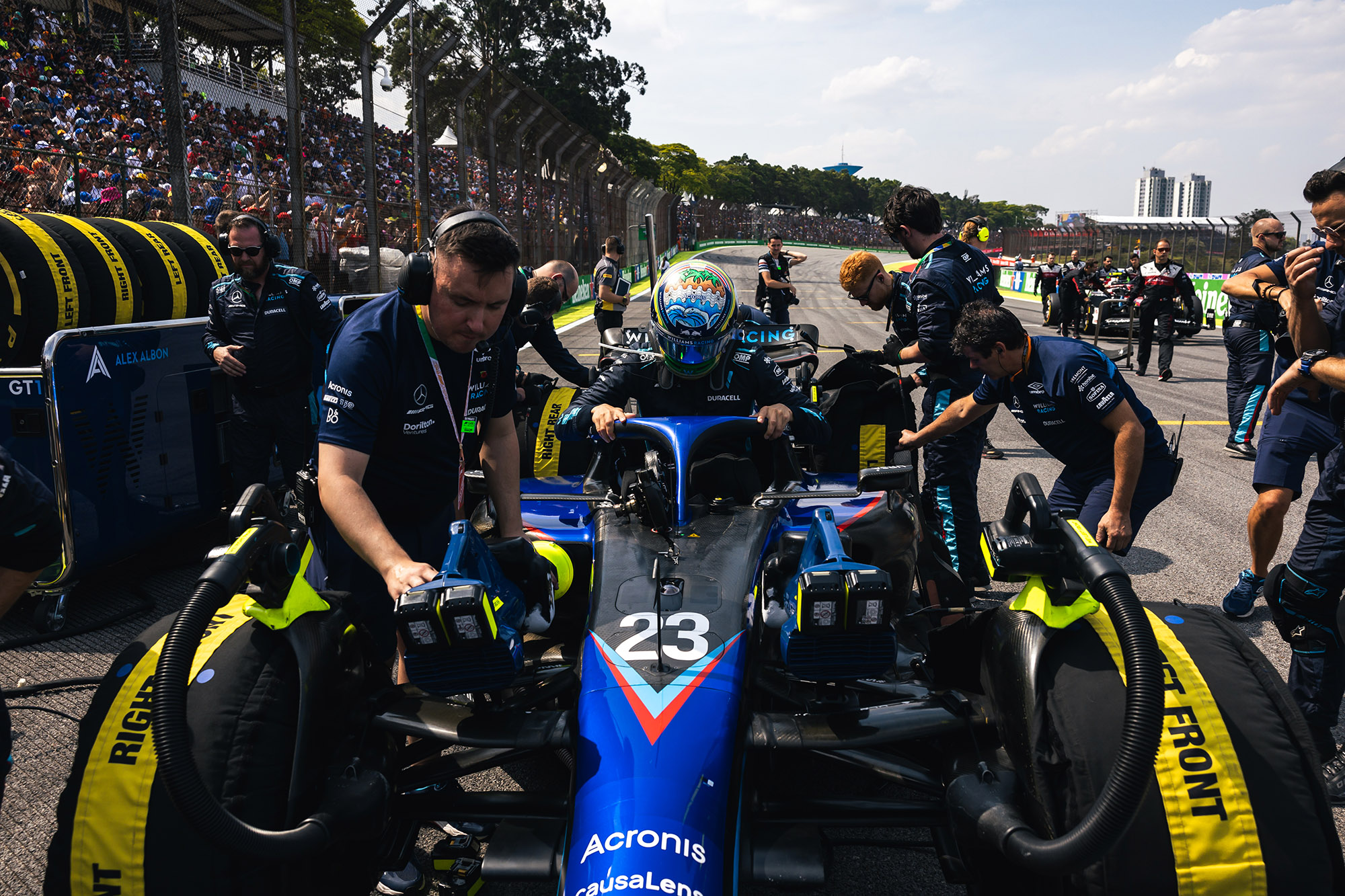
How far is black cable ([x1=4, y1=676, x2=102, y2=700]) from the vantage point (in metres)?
3.97

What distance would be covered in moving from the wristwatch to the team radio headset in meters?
2.91

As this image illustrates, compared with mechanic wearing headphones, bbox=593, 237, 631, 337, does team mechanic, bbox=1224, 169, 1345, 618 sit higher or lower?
lower

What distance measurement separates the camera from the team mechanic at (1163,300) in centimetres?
1420

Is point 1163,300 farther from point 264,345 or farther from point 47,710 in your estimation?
point 47,710

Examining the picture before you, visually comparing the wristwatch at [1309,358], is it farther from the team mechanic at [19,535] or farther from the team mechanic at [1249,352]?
the team mechanic at [1249,352]

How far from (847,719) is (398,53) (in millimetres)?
18820

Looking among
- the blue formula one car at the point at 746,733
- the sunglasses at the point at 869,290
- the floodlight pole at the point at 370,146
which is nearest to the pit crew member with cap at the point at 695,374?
the blue formula one car at the point at 746,733

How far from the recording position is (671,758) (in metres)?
2.14

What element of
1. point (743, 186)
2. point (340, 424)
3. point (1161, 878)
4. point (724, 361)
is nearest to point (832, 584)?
point (1161, 878)

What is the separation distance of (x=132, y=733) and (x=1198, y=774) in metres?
2.31

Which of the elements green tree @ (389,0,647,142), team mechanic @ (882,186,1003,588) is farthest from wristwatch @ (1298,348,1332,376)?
green tree @ (389,0,647,142)

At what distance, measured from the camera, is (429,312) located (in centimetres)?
283

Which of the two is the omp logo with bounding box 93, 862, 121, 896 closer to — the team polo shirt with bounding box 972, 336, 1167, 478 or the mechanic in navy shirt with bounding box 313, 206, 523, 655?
the mechanic in navy shirt with bounding box 313, 206, 523, 655

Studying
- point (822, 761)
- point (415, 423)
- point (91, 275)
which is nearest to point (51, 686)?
point (415, 423)
